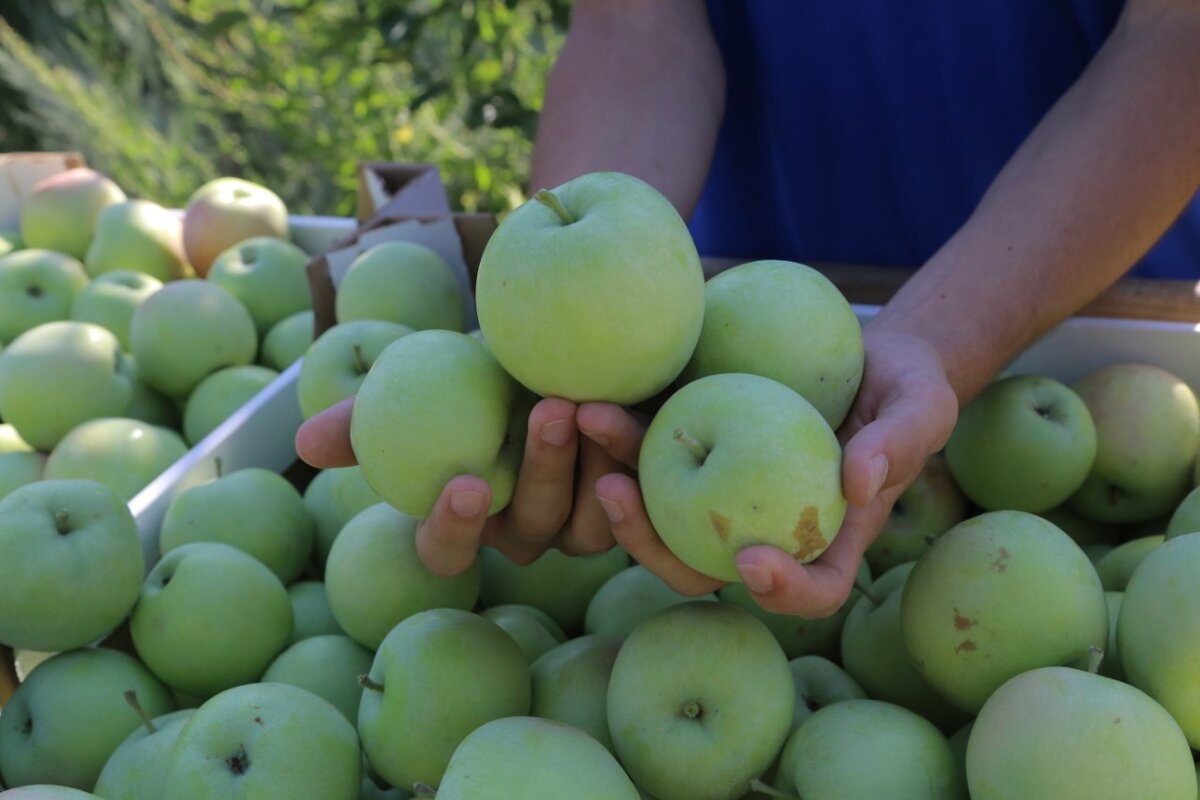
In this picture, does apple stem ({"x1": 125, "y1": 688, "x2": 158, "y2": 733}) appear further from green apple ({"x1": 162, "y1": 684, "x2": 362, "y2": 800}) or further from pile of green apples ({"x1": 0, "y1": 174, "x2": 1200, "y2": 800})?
green apple ({"x1": 162, "y1": 684, "x2": 362, "y2": 800})

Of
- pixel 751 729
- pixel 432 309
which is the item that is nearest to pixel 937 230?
pixel 432 309

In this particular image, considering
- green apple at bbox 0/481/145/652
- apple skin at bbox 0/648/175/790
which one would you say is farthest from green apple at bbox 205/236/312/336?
apple skin at bbox 0/648/175/790

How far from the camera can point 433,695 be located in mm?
1070

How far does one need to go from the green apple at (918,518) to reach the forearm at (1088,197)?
0.21 meters

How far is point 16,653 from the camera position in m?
1.47

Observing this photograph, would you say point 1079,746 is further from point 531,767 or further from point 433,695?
point 433,695

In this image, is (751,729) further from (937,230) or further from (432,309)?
(937,230)

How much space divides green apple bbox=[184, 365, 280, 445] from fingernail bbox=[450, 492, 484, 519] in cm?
107

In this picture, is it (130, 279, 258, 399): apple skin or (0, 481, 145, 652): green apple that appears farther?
(130, 279, 258, 399): apple skin

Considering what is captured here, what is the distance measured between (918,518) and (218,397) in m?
1.26

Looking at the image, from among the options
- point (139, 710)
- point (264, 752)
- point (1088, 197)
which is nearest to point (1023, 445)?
point (1088, 197)

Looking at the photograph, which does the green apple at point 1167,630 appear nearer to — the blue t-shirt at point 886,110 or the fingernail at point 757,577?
the fingernail at point 757,577

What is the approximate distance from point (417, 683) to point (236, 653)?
0.35 m

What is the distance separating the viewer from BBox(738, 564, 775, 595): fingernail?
0.86 metres
